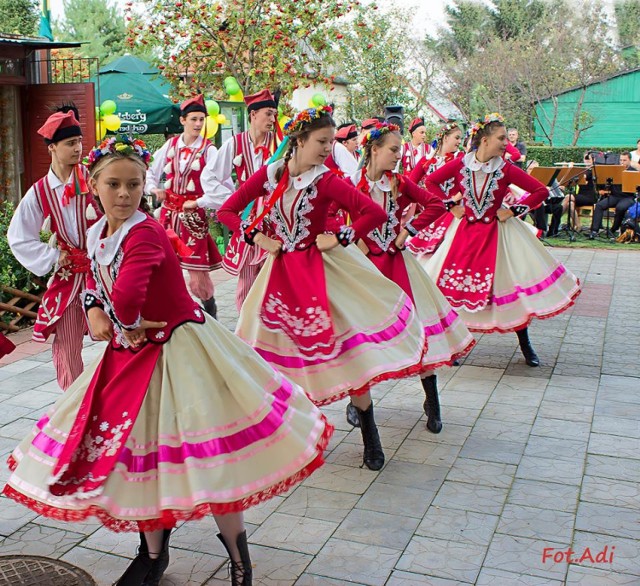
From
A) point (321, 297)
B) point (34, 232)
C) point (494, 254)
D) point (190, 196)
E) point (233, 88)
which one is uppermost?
point (233, 88)

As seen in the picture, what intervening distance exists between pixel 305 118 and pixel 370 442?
173 cm

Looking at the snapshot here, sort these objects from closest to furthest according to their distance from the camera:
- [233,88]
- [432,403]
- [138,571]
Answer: [138,571]
[432,403]
[233,88]

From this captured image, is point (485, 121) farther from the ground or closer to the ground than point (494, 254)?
farther from the ground

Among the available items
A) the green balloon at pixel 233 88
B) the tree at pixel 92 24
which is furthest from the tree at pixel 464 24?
the green balloon at pixel 233 88

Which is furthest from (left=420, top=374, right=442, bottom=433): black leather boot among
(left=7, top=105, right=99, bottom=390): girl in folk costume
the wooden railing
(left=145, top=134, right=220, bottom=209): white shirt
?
the wooden railing

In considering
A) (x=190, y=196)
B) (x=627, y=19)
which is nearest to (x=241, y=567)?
(x=190, y=196)

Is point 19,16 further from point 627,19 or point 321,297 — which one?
point 321,297

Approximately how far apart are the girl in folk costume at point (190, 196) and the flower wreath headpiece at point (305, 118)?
9.79 ft

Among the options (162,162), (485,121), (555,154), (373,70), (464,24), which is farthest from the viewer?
(464,24)

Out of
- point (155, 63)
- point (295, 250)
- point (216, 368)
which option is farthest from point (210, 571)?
point (155, 63)

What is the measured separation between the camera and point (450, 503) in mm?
4195

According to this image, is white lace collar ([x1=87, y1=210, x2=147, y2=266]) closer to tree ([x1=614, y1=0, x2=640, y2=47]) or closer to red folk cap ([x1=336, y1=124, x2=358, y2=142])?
red folk cap ([x1=336, y1=124, x2=358, y2=142])

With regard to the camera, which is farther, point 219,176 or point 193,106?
point 193,106

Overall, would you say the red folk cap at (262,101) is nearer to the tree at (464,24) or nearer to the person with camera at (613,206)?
the person with camera at (613,206)
